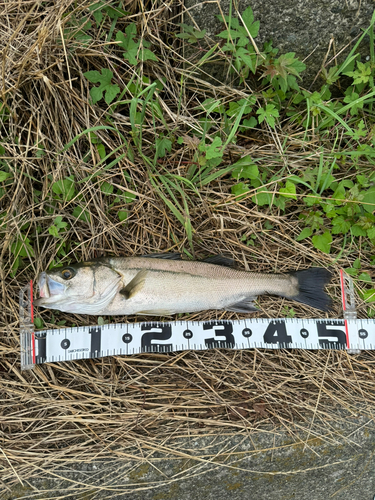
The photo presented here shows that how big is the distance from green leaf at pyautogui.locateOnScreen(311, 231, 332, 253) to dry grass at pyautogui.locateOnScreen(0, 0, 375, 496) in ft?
Answer: 0.35

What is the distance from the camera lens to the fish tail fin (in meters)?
3.43

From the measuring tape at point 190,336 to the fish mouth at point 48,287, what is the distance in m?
0.25

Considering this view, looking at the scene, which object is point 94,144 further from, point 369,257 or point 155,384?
point 369,257

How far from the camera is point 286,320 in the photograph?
136 inches

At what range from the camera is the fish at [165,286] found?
123 inches

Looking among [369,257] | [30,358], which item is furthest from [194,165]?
[30,358]

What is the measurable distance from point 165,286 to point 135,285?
0.27 metres

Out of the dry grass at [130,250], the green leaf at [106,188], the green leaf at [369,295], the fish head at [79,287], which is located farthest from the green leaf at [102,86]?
the green leaf at [369,295]

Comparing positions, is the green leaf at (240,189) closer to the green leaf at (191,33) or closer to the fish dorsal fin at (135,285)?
the fish dorsal fin at (135,285)

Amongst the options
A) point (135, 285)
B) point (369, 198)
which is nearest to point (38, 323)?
point (135, 285)

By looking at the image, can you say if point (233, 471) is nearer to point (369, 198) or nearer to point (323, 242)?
point (323, 242)

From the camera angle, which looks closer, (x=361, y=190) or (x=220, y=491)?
(x=220, y=491)

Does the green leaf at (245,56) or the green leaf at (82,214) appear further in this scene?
the green leaf at (82,214)

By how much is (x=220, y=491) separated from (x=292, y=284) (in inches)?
74.5
